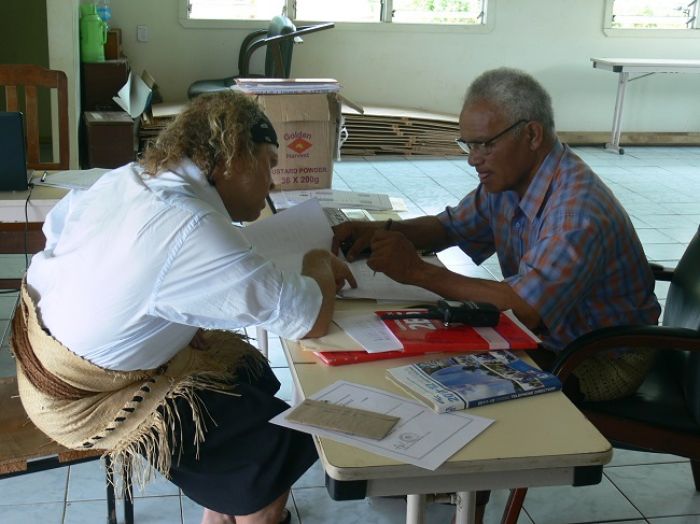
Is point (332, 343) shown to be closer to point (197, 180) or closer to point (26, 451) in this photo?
point (197, 180)

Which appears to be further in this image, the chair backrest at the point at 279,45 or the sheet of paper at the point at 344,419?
the chair backrest at the point at 279,45

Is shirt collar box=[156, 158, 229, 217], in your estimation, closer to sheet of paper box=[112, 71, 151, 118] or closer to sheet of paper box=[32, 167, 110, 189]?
sheet of paper box=[32, 167, 110, 189]

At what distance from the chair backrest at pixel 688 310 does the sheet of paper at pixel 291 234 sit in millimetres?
933

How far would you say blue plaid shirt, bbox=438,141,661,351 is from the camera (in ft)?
6.56

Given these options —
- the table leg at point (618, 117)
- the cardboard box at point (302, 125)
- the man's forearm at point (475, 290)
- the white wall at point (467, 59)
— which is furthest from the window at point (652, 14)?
the man's forearm at point (475, 290)

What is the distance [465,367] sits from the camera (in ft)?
5.30

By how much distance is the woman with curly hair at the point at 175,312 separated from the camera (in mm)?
1547

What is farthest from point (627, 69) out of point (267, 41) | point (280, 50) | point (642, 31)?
point (267, 41)

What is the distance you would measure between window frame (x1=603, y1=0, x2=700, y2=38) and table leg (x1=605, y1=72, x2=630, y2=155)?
547mm

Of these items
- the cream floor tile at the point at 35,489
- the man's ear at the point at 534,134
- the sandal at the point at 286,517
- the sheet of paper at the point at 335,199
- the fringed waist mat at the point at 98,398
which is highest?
the man's ear at the point at 534,134

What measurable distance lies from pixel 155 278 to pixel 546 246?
92 cm

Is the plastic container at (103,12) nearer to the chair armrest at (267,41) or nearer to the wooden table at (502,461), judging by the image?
the chair armrest at (267,41)

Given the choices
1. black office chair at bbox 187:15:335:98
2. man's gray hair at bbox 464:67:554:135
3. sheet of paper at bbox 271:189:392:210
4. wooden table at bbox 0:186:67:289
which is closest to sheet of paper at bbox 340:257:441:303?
man's gray hair at bbox 464:67:554:135

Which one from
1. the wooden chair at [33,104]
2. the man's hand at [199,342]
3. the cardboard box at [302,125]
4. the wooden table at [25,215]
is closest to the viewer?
the man's hand at [199,342]
